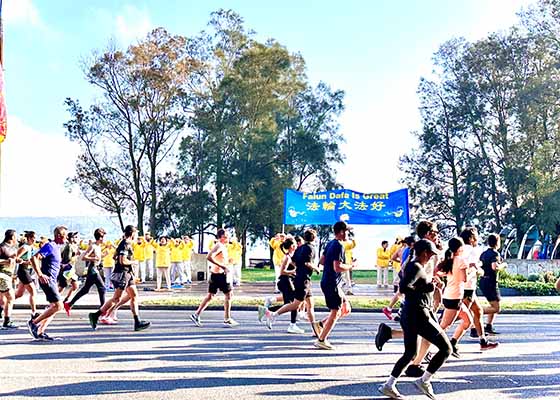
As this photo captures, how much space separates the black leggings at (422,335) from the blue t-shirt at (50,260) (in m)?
6.19

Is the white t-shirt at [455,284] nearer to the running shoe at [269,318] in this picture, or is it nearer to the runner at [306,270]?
the runner at [306,270]

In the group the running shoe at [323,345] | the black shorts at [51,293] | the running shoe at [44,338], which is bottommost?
the running shoe at [323,345]

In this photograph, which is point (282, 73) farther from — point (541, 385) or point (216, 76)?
point (541, 385)

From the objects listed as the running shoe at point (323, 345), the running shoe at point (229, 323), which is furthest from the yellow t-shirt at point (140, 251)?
the running shoe at point (323, 345)

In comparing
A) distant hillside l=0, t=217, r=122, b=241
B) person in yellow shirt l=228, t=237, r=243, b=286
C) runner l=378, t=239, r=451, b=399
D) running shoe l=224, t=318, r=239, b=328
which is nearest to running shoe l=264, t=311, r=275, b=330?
running shoe l=224, t=318, r=239, b=328

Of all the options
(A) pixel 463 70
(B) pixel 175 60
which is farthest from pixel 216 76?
(A) pixel 463 70

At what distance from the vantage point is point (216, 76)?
151 feet

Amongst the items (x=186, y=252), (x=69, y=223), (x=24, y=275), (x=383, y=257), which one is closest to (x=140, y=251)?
(x=186, y=252)

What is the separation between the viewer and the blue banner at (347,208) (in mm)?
25844

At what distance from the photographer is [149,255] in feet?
82.4

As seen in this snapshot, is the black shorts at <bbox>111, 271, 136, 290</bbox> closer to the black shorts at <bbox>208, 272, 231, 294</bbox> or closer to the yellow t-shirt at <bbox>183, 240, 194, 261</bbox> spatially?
the black shorts at <bbox>208, 272, 231, 294</bbox>

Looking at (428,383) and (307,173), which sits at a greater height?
(307,173)

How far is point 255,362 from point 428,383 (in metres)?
2.71

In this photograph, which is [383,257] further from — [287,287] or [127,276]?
[127,276]
